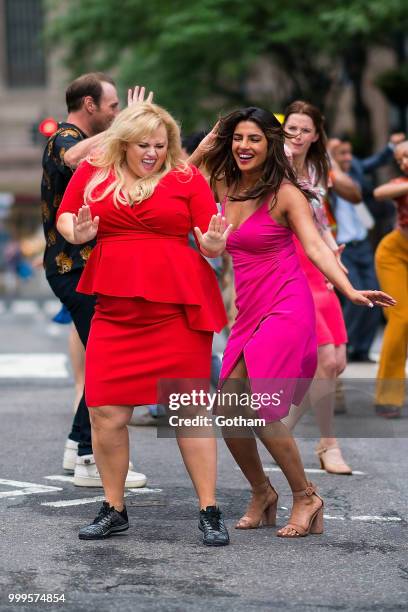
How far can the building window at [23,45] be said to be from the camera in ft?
172

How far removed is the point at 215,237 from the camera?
5.59 metres

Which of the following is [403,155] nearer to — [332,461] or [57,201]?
[332,461]

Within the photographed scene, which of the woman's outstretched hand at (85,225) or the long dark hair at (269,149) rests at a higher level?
the long dark hair at (269,149)

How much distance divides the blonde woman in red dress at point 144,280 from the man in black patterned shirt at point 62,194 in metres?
0.96

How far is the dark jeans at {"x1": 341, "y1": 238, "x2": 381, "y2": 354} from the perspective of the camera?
1255cm

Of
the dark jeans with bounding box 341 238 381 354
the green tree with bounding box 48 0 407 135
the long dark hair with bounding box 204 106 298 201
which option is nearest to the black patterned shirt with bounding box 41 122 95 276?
the long dark hair with bounding box 204 106 298 201

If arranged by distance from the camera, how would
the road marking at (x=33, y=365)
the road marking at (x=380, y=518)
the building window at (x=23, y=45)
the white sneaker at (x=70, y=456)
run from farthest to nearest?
the building window at (x=23, y=45) < the road marking at (x=33, y=365) < the white sneaker at (x=70, y=456) < the road marking at (x=380, y=518)

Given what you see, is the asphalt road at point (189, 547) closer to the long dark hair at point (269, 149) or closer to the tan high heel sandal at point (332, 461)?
the tan high heel sandal at point (332, 461)

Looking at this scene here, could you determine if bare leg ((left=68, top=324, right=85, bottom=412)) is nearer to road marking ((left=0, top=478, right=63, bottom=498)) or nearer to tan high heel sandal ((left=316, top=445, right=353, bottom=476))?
road marking ((left=0, top=478, right=63, bottom=498))

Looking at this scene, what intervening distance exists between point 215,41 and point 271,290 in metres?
20.1

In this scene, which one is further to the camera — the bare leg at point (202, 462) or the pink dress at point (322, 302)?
the pink dress at point (322, 302)

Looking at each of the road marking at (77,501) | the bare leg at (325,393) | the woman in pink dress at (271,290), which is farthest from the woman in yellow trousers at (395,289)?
the woman in pink dress at (271,290)

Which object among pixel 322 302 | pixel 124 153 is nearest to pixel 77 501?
pixel 124 153

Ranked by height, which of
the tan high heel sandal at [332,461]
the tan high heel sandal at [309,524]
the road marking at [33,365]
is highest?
the tan high heel sandal at [309,524]
